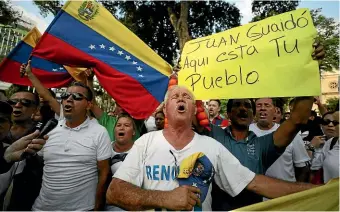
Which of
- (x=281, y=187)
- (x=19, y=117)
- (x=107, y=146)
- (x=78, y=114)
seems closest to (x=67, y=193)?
A: (x=107, y=146)

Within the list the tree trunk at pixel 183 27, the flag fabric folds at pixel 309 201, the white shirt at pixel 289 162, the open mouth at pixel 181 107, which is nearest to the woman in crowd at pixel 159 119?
the white shirt at pixel 289 162

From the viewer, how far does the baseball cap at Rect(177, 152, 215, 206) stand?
1.92 m

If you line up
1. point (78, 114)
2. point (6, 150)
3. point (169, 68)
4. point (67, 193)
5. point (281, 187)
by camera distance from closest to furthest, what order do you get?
point (281, 187) → point (6, 150) → point (67, 193) → point (78, 114) → point (169, 68)

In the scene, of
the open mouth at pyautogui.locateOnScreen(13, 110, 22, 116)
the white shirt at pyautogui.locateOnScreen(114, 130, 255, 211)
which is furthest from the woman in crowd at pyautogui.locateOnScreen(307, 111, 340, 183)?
the open mouth at pyautogui.locateOnScreen(13, 110, 22, 116)

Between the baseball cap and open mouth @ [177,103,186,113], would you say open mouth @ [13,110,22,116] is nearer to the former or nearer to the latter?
open mouth @ [177,103,186,113]

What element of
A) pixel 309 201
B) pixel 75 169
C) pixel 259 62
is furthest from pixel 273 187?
pixel 75 169

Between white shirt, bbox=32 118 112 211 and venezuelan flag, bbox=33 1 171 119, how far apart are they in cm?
88

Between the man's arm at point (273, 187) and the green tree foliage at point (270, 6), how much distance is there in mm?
17085

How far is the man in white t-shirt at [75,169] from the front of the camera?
8.69 ft

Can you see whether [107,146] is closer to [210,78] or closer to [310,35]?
[210,78]

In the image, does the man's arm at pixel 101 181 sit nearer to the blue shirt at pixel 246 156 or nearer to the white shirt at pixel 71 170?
the white shirt at pixel 71 170

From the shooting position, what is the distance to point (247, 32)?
105 inches

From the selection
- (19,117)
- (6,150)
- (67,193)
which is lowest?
(67,193)

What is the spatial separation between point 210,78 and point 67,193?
149 cm
